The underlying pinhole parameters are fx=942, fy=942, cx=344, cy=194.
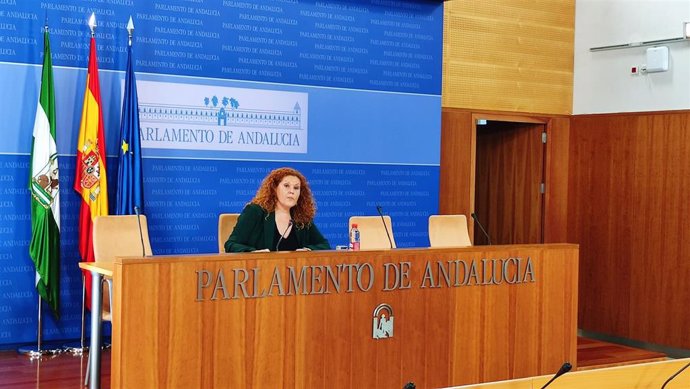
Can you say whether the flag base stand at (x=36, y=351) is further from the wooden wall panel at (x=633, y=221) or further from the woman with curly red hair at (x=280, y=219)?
the wooden wall panel at (x=633, y=221)

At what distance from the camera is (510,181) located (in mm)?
9422

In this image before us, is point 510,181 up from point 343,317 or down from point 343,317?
up

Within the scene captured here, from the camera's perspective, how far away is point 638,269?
8352 millimetres

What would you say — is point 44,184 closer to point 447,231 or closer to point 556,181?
point 447,231

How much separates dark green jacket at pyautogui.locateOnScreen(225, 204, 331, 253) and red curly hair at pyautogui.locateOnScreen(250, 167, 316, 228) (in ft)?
0.12

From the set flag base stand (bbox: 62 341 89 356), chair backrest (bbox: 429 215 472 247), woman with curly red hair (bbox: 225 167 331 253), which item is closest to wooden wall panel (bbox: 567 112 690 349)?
chair backrest (bbox: 429 215 472 247)

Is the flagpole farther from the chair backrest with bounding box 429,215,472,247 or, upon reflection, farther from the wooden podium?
the chair backrest with bounding box 429,215,472,247

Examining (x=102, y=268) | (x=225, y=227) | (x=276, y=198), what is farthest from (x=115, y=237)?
(x=276, y=198)

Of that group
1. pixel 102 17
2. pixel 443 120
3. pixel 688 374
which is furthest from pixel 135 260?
pixel 443 120

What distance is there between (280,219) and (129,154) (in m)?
1.62

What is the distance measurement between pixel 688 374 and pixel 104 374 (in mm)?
4114

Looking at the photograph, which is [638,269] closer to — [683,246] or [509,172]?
[683,246]

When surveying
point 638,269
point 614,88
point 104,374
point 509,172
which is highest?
point 614,88

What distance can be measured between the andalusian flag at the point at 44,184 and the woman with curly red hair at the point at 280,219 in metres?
1.63
